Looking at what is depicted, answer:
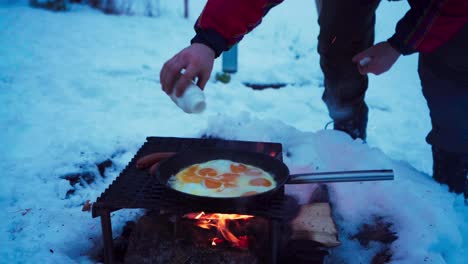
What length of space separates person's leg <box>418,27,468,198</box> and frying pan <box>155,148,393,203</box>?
4.19 ft

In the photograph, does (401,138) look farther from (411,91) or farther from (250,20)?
(250,20)

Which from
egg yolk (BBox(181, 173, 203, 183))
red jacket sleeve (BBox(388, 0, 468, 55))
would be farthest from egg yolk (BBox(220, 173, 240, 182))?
red jacket sleeve (BBox(388, 0, 468, 55))

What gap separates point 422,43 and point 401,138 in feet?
6.16

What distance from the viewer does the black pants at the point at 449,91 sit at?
8.53ft

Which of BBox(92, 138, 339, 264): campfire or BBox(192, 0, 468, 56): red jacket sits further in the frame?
BBox(192, 0, 468, 56): red jacket

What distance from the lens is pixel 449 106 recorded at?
281 cm

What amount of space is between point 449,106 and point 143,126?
2.45 metres

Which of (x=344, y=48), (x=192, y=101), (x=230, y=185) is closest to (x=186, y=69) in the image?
(x=192, y=101)

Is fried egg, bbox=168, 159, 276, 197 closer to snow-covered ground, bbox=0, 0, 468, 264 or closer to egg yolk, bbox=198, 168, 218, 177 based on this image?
egg yolk, bbox=198, 168, 218, 177

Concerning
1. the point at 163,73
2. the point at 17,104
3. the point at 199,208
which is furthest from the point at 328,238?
the point at 17,104

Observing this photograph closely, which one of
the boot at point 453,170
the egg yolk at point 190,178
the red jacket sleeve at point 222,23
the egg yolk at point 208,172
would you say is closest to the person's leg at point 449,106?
the boot at point 453,170

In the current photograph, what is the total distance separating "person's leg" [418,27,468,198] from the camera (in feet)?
8.61

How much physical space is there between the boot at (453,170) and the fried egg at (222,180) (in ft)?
5.17

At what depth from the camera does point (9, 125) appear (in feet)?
10.9
